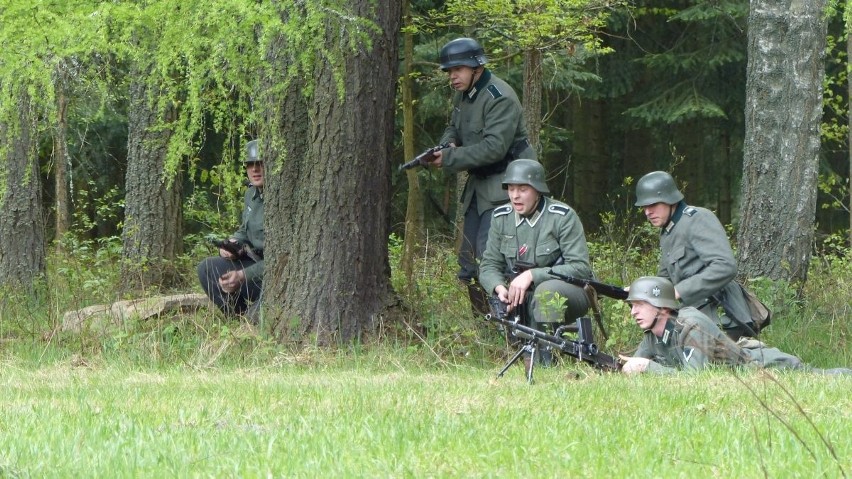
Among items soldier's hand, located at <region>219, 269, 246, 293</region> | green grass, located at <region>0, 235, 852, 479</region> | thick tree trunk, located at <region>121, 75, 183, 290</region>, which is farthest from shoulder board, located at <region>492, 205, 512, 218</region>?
thick tree trunk, located at <region>121, 75, 183, 290</region>

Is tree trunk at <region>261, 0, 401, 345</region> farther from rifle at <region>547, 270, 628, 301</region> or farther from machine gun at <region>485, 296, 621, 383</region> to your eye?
machine gun at <region>485, 296, 621, 383</region>

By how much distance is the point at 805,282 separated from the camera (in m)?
11.9

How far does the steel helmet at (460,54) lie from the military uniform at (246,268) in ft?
8.22

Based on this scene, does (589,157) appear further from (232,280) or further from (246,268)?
(232,280)

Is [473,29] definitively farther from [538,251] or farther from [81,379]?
[81,379]

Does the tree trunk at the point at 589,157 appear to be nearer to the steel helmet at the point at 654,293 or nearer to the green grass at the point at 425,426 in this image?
the steel helmet at the point at 654,293

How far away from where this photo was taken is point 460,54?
31.9ft

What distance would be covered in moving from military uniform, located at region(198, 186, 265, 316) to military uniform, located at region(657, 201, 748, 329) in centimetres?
361

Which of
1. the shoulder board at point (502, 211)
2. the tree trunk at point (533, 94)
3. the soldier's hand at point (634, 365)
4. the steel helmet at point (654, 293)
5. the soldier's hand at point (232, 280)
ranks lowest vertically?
the soldier's hand at point (634, 365)

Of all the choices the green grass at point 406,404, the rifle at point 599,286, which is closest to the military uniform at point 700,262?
the rifle at point 599,286

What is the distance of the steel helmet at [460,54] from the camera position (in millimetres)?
9711

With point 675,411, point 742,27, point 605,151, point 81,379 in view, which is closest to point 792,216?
point 675,411

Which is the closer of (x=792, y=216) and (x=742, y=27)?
(x=792, y=216)

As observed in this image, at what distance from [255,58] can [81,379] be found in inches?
105
